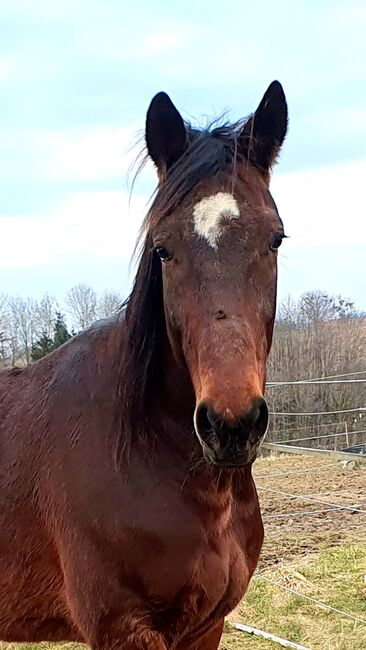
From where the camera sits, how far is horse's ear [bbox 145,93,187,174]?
84.1 inches

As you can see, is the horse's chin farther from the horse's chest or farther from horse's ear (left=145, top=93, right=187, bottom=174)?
horse's ear (left=145, top=93, right=187, bottom=174)

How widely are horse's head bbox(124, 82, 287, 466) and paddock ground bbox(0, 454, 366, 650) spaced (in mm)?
3149

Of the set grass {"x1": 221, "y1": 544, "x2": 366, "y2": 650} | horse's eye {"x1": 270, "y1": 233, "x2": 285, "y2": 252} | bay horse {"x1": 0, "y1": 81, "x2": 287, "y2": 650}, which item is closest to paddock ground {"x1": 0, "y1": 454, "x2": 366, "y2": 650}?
grass {"x1": 221, "y1": 544, "x2": 366, "y2": 650}

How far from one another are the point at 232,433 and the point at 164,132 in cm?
106

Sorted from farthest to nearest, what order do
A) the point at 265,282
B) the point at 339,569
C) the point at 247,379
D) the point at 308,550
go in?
the point at 308,550, the point at 339,569, the point at 265,282, the point at 247,379

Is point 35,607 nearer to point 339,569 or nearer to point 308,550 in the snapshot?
point 339,569

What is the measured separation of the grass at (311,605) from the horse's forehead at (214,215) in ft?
11.0

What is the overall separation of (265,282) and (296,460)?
11.8m

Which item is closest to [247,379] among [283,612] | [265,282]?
[265,282]

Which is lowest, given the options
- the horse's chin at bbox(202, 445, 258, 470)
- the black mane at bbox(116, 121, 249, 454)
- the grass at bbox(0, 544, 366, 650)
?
the grass at bbox(0, 544, 366, 650)

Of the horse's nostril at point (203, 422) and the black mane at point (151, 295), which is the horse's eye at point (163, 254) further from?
the horse's nostril at point (203, 422)

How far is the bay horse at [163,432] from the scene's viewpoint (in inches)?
72.6

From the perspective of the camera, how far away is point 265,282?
1.93 m

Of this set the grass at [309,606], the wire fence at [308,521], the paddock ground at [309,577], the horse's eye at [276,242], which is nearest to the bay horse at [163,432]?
the horse's eye at [276,242]
